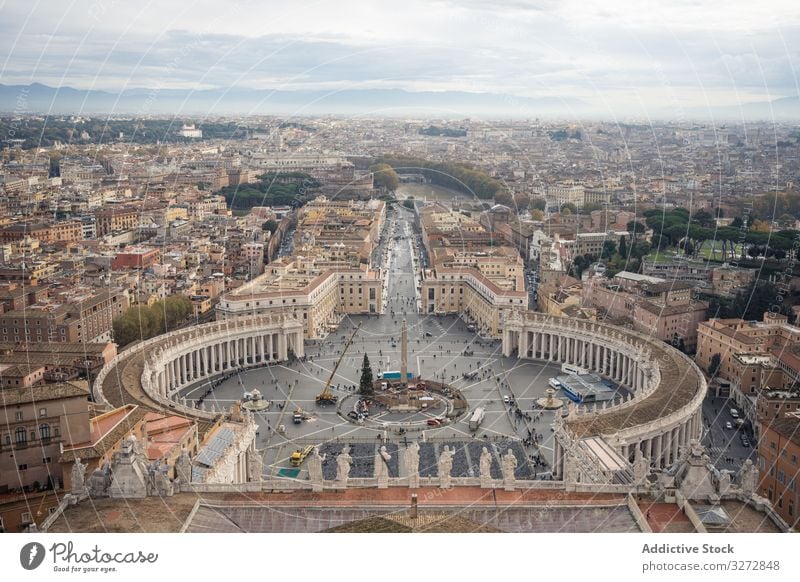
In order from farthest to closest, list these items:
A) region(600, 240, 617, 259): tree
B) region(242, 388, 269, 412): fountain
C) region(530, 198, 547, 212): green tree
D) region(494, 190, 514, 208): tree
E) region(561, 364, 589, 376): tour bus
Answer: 1. region(494, 190, 514, 208): tree
2. region(530, 198, 547, 212): green tree
3. region(600, 240, 617, 259): tree
4. region(561, 364, 589, 376): tour bus
5. region(242, 388, 269, 412): fountain

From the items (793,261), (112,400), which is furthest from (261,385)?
(793,261)

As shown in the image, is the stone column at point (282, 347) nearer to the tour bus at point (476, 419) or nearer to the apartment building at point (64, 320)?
the apartment building at point (64, 320)

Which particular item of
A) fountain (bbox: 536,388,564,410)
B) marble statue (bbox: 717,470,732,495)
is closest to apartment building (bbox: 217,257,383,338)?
fountain (bbox: 536,388,564,410)

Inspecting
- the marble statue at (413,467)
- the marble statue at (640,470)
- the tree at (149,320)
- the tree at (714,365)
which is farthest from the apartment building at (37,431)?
the tree at (714,365)

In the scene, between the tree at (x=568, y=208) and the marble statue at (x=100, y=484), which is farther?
the tree at (x=568, y=208)

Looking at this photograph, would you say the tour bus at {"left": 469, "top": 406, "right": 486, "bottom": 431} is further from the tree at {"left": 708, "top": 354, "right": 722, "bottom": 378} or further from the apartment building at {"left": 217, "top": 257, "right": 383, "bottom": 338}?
the apartment building at {"left": 217, "top": 257, "right": 383, "bottom": 338}

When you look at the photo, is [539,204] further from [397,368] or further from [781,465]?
[781,465]
